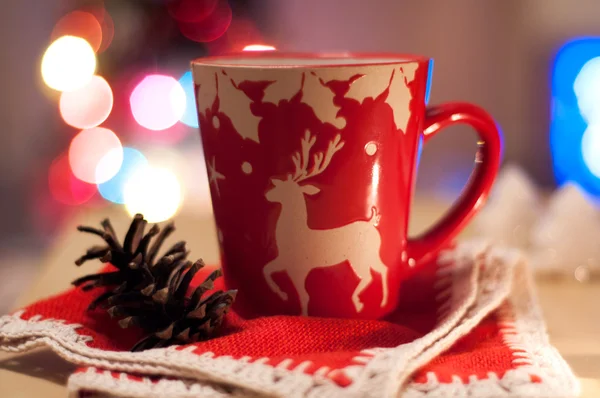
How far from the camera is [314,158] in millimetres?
370

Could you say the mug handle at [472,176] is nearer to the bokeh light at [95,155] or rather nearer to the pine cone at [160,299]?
the pine cone at [160,299]

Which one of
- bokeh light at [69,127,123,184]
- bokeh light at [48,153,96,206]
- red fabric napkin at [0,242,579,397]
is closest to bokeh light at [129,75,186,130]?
bokeh light at [69,127,123,184]

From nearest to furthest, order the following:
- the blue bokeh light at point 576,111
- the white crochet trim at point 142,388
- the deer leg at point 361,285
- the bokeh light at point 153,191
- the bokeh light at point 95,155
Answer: the white crochet trim at point 142,388 < the deer leg at point 361,285 < the bokeh light at point 153,191 < the blue bokeh light at point 576,111 < the bokeh light at point 95,155

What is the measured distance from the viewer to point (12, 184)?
1992 mm

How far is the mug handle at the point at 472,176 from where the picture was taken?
0.43m

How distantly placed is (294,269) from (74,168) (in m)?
1.53

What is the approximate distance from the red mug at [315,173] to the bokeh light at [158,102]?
134cm

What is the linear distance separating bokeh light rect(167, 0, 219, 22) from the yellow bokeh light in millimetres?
253

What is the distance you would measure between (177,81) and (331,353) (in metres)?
1.48

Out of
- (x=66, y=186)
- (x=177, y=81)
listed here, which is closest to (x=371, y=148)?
(x=177, y=81)

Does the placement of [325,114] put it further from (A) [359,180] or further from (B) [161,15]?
(B) [161,15]

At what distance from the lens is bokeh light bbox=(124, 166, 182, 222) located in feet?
3.82

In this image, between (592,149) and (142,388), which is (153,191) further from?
(142,388)

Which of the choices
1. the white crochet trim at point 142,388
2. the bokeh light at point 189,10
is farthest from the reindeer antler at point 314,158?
the bokeh light at point 189,10
